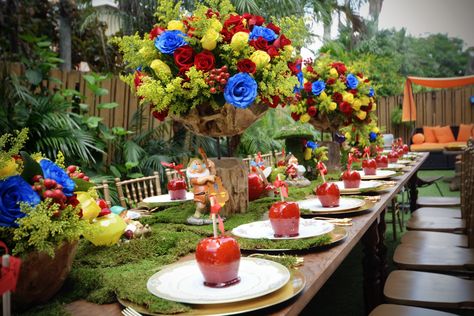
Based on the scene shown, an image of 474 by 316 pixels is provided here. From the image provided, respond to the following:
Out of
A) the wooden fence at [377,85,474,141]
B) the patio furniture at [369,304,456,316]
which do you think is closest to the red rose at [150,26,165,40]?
the patio furniture at [369,304,456,316]

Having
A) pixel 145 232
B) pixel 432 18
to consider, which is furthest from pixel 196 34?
pixel 432 18

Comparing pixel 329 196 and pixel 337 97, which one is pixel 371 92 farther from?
pixel 329 196

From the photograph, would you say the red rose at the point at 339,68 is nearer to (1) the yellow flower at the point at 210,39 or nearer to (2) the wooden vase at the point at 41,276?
(1) the yellow flower at the point at 210,39

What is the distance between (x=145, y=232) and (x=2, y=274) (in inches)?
32.4

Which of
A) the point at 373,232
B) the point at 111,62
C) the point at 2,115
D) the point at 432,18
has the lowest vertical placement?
the point at 373,232

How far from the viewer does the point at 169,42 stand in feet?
5.24

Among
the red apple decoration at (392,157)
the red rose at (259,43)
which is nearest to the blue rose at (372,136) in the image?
the red apple decoration at (392,157)

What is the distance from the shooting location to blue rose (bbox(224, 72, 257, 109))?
158cm

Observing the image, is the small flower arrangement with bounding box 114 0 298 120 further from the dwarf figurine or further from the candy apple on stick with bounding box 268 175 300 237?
the candy apple on stick with bounding box 268 175 300 237

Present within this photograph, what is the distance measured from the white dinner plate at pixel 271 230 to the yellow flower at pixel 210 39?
0.65 metres

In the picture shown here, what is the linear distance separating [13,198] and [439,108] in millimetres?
15372

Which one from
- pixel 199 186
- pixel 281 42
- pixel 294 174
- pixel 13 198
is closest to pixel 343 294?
pixel 294 174

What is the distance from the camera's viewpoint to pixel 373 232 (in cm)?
220

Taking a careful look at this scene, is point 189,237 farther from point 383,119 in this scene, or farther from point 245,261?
point 383,119
